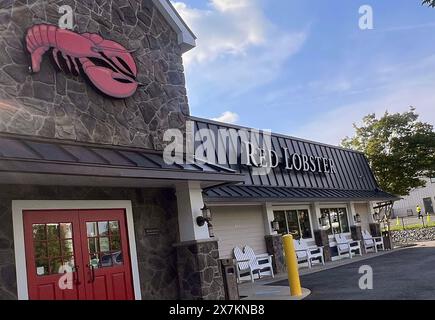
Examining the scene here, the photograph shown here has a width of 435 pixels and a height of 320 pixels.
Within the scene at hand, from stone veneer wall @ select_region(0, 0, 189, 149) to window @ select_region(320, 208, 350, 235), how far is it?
10913 mm

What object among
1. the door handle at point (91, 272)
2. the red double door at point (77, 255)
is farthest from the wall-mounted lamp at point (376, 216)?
the door handle at point (91, 272)

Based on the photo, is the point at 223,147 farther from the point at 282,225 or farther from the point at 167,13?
the point at 167,13

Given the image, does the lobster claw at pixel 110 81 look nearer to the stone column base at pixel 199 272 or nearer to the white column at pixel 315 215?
the stone column base at pixel 199 272

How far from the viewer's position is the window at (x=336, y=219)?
1895cm

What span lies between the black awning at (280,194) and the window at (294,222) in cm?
95

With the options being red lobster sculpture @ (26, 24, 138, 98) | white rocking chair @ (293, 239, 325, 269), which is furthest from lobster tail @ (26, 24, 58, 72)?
white rocking chair @ (293, 239, 325, 269)

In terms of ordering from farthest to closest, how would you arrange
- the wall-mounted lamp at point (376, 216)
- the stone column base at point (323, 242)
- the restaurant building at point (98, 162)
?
the wall-mounted lamp at point (376, 216)
the stone column base at point (323, 242)
the restaurant building at point (98, 162)

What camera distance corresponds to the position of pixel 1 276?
6312 millimetres

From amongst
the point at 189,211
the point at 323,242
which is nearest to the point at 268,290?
the point at 189,211

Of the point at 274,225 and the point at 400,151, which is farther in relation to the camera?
the point at 400,151

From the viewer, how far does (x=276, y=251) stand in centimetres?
1494

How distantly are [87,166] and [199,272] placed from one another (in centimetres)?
330

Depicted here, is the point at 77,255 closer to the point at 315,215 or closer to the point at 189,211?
the point at 189,211

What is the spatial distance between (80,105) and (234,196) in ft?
19.7
